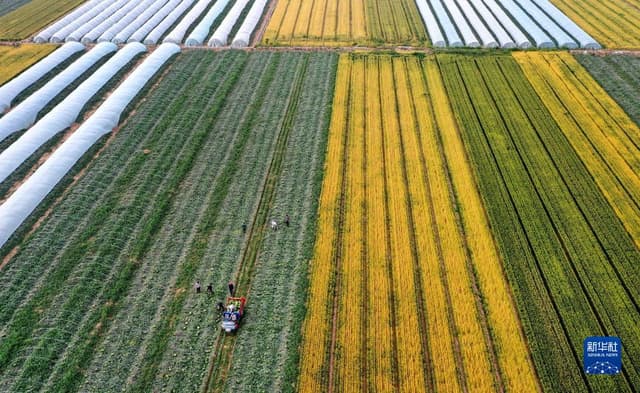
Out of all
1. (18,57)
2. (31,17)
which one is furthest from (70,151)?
(31,17)

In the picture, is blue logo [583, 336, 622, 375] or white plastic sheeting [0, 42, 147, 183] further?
white plastic sheeting [0, 42, 147, 183]

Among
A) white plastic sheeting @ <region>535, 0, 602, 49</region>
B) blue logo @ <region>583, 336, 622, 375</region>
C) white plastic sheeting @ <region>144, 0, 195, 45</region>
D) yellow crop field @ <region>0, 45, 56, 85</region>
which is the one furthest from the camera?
white plastic sheeting @ <region>144, 0, 195, 45</region>

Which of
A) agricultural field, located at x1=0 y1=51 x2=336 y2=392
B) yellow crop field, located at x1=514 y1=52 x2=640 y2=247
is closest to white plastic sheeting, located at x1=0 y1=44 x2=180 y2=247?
agricultural field, located at x1=0 y1=51 x2=336 y2=392

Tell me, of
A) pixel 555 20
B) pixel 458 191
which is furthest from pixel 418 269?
pixel 555 20

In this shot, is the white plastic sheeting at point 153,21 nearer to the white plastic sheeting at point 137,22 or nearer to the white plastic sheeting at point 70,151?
the white plastic sheeting at point 137,22

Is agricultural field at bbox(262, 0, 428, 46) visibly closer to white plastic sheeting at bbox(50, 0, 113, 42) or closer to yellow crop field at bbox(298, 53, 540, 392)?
yellow crop field at bbox(298, 53, 540, 392)

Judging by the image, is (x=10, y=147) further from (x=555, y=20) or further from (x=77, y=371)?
(x=555, y=20)
